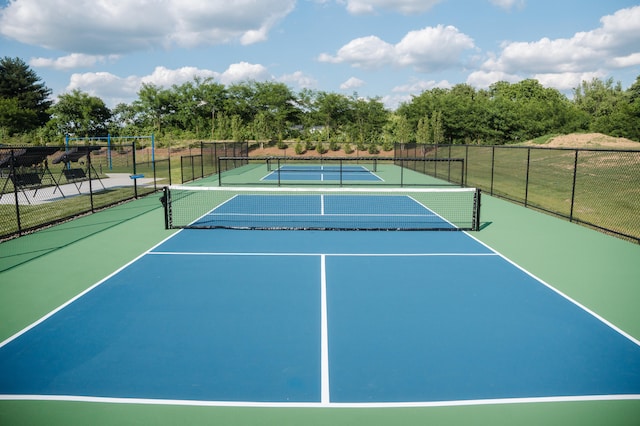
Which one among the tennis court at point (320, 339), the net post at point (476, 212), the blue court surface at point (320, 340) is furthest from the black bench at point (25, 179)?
the net post at point (476, 212)

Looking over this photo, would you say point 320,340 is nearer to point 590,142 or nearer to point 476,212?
point 476,212

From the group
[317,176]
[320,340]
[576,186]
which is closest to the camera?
[320,340]

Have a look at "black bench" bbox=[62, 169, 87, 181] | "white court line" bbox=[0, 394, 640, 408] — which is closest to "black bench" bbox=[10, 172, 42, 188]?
"black bench" bbox=[62, 169, 87, 181]

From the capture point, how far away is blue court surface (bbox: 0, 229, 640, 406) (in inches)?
181

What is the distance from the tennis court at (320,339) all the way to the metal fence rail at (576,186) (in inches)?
203

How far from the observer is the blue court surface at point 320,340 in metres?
4.59

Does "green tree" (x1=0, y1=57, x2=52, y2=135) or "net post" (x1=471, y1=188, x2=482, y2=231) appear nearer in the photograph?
"net post" (x1=471, y1=188, x2=482, y2=231)

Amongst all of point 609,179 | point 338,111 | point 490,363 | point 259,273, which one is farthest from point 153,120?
point 490,363

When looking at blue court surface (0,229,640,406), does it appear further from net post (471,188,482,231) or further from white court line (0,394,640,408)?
net post (471,188,482,231)

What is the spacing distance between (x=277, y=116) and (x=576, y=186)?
44953mm

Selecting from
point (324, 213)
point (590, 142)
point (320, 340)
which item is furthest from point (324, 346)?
point (590, 142)

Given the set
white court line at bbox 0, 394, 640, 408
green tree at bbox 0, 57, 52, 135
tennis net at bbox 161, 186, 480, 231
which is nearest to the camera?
white court line at bbox 0, 394, 640, 408

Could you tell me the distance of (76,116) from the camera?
6000 centimetres

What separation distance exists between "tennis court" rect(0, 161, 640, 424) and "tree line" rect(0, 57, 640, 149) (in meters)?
42.2
